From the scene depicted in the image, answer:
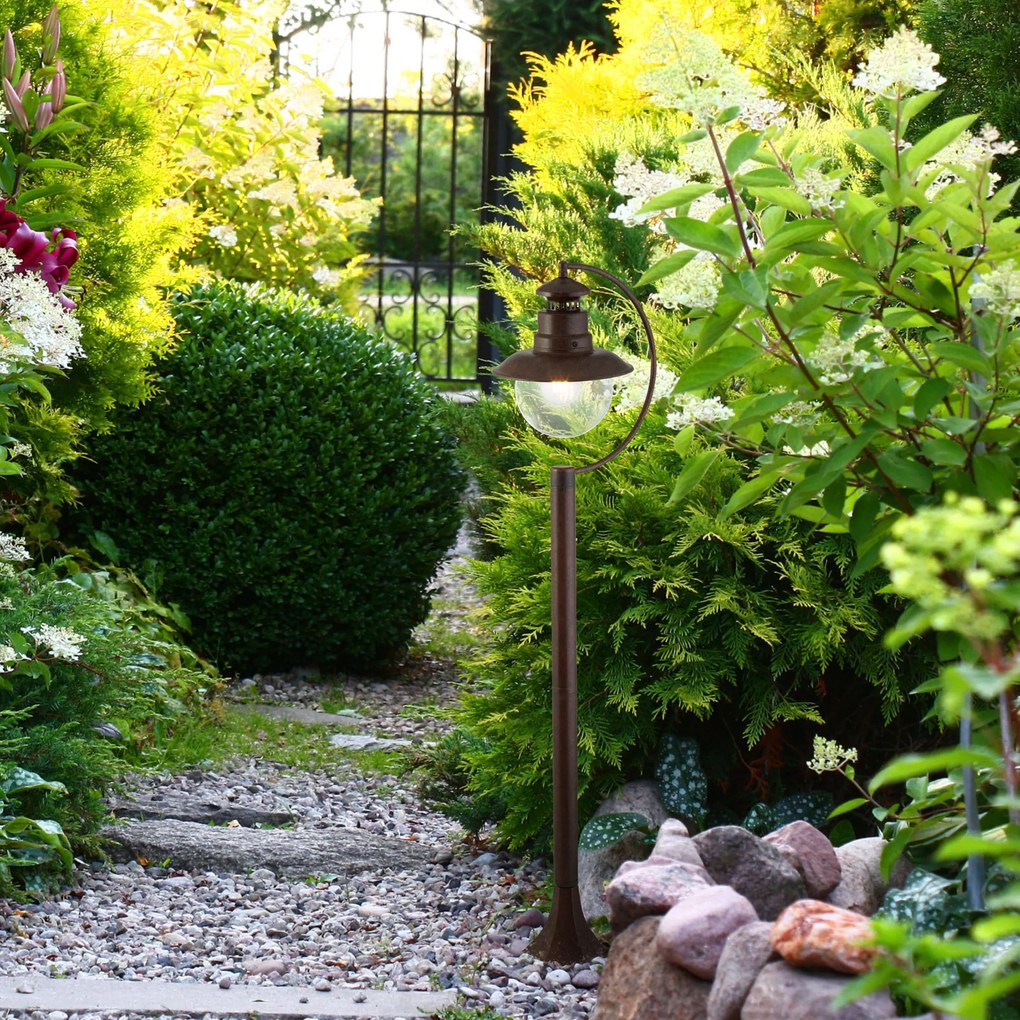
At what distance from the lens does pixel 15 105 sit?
2.83 m

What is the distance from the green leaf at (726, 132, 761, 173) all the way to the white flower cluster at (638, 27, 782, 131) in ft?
0.20

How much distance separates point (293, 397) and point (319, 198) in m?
1.80

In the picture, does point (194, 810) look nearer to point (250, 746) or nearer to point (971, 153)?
point (250, 746)

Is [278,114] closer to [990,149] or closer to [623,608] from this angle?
[623,608]

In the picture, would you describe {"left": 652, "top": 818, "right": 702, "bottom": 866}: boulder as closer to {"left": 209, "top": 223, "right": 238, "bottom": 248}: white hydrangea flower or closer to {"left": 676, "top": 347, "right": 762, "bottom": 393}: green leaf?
{"left": 676, "top": 347, "right": 762, "bottom": 393}: green leaf

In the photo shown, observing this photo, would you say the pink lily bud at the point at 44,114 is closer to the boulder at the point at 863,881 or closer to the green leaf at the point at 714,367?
the green leaf at the point at 714,367

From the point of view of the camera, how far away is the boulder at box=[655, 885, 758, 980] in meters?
1.95

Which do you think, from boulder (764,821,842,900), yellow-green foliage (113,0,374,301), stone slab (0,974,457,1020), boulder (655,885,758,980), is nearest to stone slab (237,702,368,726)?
yellow-green foliage (113,0,374,301)

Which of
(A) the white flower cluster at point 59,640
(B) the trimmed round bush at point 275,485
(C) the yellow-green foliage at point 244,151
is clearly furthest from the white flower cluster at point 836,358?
(C) the yellow-green foliage at point 244,151

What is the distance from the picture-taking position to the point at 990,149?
184 cm

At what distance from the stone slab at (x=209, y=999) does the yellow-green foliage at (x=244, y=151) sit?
3.47 meters

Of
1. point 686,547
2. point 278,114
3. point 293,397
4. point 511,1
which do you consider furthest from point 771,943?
point 511,1

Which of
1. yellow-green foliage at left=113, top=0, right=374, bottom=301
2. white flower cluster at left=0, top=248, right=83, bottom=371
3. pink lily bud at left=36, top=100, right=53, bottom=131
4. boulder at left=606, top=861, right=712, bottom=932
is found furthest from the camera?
yellow-green foliage at left=113, top=0, right=374, bottom=301

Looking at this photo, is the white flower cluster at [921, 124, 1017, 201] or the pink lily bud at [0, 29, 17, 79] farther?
the pink lily bud at [0, 29, 17, 79]
